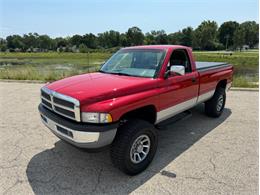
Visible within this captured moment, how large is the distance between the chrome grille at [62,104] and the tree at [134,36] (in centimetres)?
8456

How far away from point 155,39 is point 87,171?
94005 millimetres

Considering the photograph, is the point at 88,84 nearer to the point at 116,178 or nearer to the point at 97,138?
the point at 97,138

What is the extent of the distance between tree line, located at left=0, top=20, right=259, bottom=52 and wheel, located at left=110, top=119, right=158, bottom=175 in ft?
228

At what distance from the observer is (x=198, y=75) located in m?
4.35

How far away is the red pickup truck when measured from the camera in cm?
267

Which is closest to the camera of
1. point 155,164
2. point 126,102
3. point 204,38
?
point 126,102

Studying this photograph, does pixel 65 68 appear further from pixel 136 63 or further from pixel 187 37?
pixel 187 37

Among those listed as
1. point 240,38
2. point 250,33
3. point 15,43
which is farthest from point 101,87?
point 15,43

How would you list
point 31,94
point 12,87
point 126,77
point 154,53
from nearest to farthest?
point 126,77
point 154,53
point 31,94
point 12,87

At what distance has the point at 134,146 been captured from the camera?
3045 millimetres

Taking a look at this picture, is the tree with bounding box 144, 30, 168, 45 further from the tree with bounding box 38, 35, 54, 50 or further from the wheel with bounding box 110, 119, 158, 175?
the wheel with bounding box 110, 119, 158, 175

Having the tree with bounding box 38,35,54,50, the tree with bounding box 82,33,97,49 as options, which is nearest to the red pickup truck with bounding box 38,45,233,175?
the tree with bounding box 82,33,97,49

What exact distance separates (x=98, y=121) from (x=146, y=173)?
3.75 ft

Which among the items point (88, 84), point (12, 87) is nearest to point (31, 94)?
point (12, 87)
